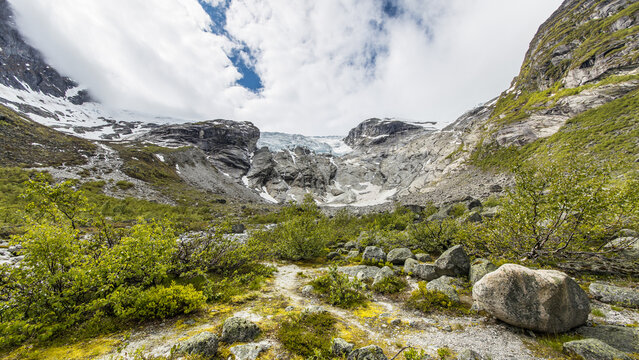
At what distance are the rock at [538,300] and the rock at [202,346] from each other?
23.3 feet

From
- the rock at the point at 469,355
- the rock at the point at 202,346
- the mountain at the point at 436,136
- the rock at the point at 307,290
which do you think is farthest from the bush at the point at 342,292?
the mountain at the point at 436,136

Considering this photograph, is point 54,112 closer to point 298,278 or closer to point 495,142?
point 298,278

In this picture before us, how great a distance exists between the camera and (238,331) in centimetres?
517

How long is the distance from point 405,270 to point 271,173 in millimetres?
126899

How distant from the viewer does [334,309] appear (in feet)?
23.5

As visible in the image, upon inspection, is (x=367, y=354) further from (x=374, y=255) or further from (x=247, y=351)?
(x=374, y=255)

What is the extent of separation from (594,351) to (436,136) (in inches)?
5426

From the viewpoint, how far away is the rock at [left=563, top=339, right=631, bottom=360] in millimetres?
4180

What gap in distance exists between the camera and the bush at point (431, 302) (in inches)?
273

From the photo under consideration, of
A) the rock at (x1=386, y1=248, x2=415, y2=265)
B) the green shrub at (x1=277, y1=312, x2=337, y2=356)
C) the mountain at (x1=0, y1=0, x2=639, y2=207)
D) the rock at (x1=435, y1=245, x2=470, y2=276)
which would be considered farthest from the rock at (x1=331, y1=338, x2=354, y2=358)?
the rock at (x1=386, y1=248, x2=415, y2=265)

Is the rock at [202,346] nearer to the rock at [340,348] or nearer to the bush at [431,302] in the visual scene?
the rock at [340,348]

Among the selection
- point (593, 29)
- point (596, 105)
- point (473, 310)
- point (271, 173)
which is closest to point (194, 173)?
point (271, 173)

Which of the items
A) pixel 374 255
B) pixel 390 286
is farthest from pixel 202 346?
pixel 374 255

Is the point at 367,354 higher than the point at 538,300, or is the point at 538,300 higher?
the point at 538,300
